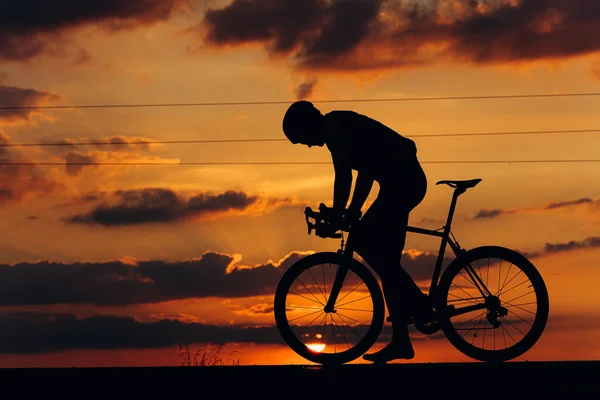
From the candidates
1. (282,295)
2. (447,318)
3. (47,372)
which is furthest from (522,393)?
(47,372)

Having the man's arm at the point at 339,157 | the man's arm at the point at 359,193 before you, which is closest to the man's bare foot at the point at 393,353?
the man's arm at the point at 359,193

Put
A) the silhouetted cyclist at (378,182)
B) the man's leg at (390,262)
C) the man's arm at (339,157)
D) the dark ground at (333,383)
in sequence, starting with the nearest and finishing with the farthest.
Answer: the dark ground at (333,383) < the man's arm at (339,157) < the silhouetted cyclist at (378,182) < the man's leg at (390,262)

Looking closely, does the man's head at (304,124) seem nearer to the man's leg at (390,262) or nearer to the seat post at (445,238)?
the man's leg at (390,262)

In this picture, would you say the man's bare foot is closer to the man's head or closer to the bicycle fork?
the bicycle fork

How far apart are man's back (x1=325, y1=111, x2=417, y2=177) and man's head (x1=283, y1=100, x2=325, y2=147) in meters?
0.12

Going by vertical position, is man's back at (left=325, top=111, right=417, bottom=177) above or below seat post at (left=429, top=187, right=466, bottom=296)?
above

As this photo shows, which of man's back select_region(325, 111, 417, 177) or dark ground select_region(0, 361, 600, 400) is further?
man's back select_region(325, 111, 417, 177)

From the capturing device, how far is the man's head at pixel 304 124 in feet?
27.4

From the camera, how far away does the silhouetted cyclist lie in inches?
329

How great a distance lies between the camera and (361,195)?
8.60 metres

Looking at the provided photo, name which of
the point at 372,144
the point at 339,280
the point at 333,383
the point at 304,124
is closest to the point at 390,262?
the point at 339,280

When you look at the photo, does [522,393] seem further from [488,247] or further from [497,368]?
[488,247]

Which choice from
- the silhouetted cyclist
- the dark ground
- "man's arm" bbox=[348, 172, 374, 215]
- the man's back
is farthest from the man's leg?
the dark ground

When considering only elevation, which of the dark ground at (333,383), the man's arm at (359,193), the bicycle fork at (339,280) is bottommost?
the dark ground at (333,383)
